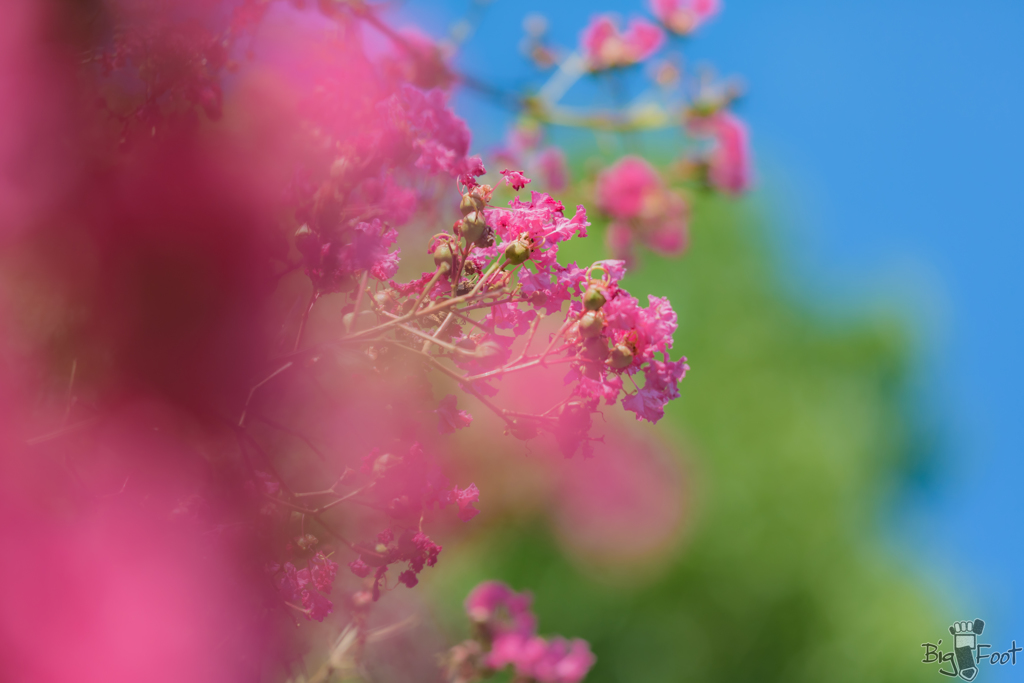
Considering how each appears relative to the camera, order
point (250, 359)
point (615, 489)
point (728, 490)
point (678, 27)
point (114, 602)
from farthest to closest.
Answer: point (728, 490) → point (615, 489) → point (678, 27) → point (250, 359) → point (114, 602)

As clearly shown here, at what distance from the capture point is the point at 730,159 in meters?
1.80

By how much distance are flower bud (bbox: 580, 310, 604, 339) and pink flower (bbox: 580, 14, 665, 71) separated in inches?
41.4

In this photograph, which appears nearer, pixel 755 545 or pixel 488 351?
pixel 488 351

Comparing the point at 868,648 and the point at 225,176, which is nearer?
the point at 225,176

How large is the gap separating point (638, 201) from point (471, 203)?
1.23 metres

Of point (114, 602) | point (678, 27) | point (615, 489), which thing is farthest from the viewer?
point (615, 489)

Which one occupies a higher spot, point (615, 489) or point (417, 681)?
point (615, 489)

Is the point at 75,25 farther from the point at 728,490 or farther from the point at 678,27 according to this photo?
the point at 728,490

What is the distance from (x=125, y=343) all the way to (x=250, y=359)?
99 millimetres

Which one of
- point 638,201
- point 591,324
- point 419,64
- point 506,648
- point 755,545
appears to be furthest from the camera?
point 755,545

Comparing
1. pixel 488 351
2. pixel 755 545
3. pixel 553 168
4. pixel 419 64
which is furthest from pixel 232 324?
pixel 755 545

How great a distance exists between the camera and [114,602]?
0.49 metres

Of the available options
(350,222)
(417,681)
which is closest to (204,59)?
(350,222)

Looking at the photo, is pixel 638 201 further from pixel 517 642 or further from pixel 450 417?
pixel 450 417
